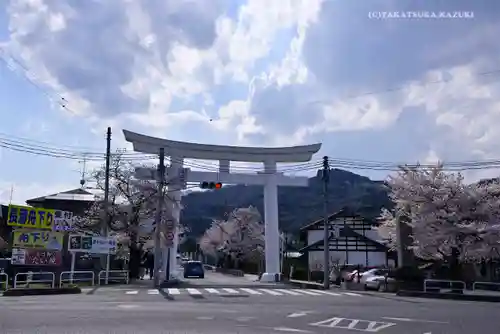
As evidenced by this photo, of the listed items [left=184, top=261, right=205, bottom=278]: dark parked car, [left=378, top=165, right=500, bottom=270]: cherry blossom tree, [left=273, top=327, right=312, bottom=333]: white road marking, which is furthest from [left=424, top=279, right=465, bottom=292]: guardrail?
[left=184, top=261, right=205, bottom=278]: dark parked car

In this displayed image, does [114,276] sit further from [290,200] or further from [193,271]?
[290,200]

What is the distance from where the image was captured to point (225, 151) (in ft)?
126

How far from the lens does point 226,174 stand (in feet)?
128

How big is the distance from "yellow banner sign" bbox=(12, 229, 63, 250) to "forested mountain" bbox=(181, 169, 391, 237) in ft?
237

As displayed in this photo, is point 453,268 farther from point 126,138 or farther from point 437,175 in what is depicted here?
point 126,138

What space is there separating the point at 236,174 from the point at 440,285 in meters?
16.1

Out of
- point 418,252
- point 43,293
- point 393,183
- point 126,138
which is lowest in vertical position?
point 43,293

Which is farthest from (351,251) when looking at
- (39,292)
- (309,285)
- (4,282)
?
(39,292)

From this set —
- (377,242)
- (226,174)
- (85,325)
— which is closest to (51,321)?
(85,325)

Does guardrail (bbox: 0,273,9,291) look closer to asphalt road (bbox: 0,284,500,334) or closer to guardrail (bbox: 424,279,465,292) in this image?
asphalt road (bbox: 0,284,500,334)

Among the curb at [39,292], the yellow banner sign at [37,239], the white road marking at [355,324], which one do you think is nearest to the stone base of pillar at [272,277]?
the yellow banner sign at [37,239]

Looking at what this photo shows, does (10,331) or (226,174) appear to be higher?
(226,174)

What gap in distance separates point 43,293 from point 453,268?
20.3 m

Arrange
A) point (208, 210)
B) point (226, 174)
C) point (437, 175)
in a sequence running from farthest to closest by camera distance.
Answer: point (208, 210), point (226, 174), point (437, 175)
